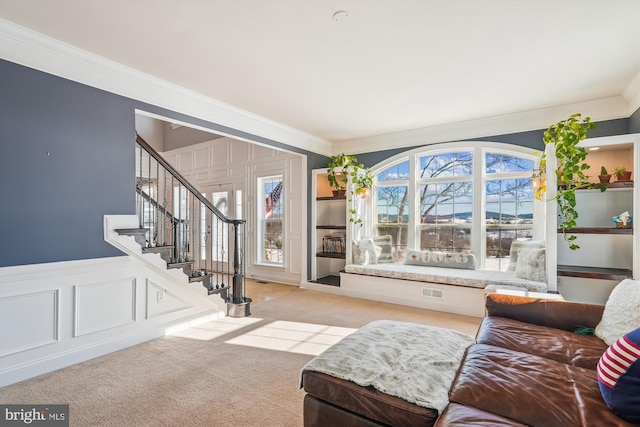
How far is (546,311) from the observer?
7.53 ft

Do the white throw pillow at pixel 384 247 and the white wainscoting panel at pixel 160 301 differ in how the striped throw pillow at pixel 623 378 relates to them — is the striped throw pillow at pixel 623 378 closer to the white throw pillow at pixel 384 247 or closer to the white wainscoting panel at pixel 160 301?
the white wainscoting panel at pixel 160 301

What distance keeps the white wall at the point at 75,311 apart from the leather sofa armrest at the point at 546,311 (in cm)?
324

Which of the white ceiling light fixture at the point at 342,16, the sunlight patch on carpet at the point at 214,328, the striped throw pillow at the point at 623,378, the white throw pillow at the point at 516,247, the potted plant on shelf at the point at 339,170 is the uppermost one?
the white ceiling light fixture at the point at 342,16

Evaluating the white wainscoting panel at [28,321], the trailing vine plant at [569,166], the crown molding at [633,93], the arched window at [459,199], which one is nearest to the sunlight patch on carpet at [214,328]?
the white wainscoting panel at [28,321]

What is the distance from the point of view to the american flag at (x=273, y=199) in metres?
6.03

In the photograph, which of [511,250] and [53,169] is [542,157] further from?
[53,169]

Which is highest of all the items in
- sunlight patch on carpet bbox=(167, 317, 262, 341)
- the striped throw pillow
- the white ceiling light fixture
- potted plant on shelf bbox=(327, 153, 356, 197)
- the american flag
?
the white ceiling light fixture

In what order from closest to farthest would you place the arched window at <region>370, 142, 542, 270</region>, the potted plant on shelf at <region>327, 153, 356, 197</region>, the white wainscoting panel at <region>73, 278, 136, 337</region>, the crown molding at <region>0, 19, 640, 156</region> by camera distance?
the crown molding at <region>0, 19, 640, 156</region>, the white wainscoting panel at <region>73, 278, 136, 337</region>, the arched window at <region>370, 142, 542, 270</region>, the potted plant on shelf at <region>327, 153, 356, 197</region>

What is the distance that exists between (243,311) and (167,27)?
3086 mm

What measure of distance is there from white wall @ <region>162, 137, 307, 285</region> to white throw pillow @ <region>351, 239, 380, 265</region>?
96 centimetres

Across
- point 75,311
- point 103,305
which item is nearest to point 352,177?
point 103,305

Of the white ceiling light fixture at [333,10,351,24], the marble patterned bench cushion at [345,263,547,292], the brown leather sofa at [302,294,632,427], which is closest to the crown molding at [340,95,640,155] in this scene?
the marble patterned bench cushion at [345,263,547,292]

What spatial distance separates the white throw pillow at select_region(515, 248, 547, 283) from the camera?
3482 mm

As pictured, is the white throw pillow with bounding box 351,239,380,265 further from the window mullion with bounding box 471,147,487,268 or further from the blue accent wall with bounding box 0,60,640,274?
the blue accent wall with bounding box 0,60,640,274
